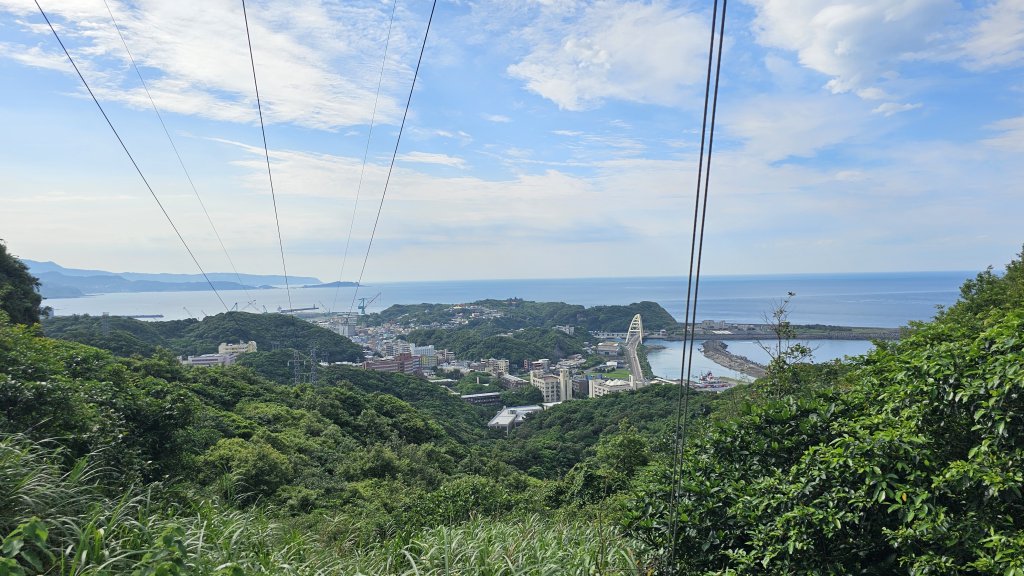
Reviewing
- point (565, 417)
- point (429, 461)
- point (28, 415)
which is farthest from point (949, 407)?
point (565, 417)

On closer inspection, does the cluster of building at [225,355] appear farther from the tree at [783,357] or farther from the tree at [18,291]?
the tree at [783,357]

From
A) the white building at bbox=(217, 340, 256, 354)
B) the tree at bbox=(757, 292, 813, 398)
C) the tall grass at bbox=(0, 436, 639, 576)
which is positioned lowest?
the white building at bbox=(217, 340, 256, 354)

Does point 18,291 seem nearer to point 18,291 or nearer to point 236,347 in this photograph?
point 18,291

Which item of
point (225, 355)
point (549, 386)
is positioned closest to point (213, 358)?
point (225, 355)

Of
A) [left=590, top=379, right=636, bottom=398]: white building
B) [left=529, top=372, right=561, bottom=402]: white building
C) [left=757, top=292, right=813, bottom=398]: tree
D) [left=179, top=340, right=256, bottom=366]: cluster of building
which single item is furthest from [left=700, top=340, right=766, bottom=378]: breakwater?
[left=179, top=340, right=256, bottom=366]: cluster of building

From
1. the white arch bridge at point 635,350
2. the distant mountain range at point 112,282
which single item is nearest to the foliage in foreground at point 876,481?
the white arch bridge at point 635,350

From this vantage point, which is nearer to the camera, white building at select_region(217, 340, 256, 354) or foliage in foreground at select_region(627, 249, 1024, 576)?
foliage in foreground at select_region(627, 249, 1024, 576)

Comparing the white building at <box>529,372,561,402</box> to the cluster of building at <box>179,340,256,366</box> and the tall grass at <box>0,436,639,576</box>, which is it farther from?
the tall grass at <box>0,436,639,576</box>
